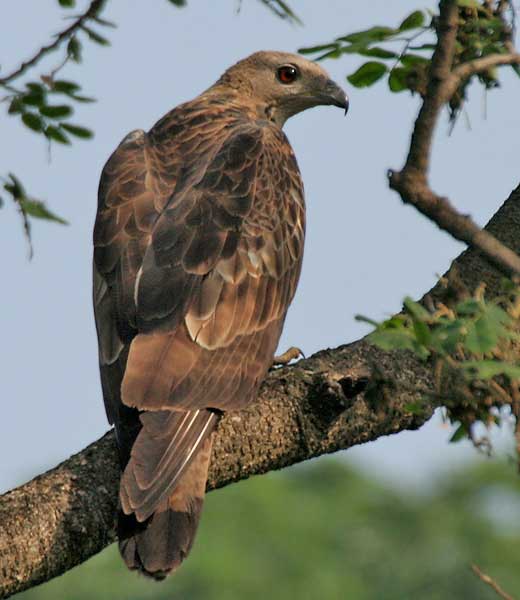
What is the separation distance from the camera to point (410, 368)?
5.25m

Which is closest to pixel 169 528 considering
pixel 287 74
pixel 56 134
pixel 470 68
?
pixel 56 134

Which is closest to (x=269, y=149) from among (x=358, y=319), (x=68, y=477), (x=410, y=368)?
(x=410, y=368)

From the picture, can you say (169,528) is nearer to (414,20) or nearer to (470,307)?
(470,307)

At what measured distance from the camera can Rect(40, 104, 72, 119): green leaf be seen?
165 inches

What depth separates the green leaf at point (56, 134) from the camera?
4246mm

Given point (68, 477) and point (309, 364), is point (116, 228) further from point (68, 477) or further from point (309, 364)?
point (68, 477)

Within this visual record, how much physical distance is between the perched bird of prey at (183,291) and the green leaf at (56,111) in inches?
43.8

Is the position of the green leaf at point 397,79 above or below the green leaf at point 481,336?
above

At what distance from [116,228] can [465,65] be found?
2250 millimetres

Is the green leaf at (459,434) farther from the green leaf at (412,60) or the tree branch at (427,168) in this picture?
the green leaf at (412,60)

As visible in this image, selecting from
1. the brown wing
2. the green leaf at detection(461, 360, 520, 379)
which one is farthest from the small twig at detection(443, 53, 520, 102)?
the brown wing

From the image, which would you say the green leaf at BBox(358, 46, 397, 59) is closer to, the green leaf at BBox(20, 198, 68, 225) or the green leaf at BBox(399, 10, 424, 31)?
the green leaf at BBox(399, 10, 424, 31)

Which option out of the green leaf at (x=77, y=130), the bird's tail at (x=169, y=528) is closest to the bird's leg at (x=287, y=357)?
the bird's tail at (x=169, y=528)

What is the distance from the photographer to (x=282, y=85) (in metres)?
7.41
